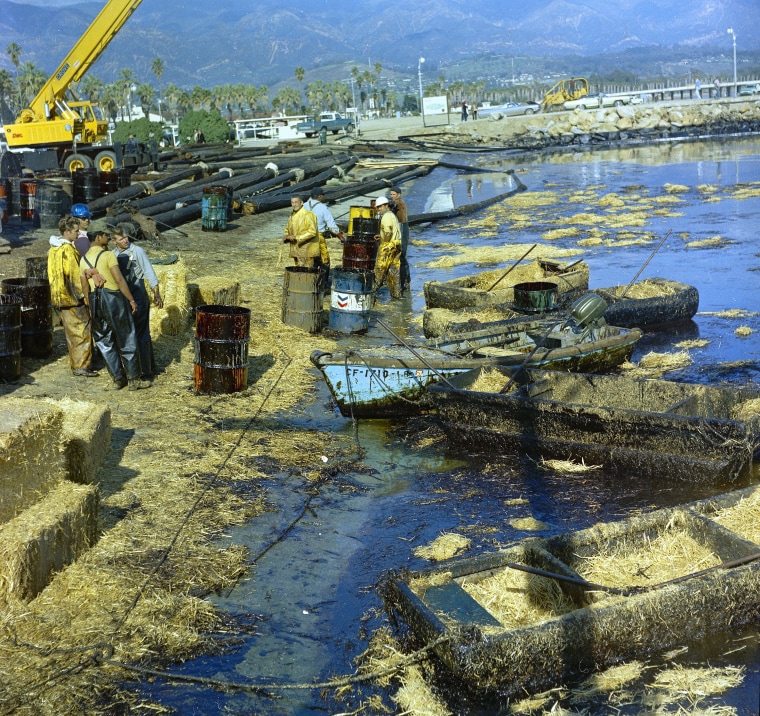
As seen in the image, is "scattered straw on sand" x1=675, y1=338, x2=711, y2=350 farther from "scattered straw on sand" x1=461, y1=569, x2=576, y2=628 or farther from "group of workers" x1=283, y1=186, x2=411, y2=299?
"scattered straw on sand" x1=461, y1=569, x2=576, y2=628

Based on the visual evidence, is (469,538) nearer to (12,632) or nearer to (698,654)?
(698,654)

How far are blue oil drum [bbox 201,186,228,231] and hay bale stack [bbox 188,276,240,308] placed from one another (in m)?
10.9

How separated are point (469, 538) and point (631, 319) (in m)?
8.41

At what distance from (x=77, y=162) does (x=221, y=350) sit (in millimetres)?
28071

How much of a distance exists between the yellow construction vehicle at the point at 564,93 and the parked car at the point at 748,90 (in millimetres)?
16703

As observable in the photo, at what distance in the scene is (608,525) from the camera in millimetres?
7691

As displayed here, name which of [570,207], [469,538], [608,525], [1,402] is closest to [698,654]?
[608,525]

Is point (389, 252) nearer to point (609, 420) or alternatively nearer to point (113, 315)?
point (113, 315)

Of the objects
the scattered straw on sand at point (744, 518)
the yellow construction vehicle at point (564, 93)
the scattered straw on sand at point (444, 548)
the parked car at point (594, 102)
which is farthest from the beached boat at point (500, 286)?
the yellow construction vehicle at point (564, 93)

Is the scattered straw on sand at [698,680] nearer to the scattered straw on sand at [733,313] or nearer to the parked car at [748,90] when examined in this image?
the scattered straw on sand at [733,313]

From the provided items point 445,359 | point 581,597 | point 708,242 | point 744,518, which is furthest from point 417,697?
point 708,242

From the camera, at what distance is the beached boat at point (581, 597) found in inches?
248

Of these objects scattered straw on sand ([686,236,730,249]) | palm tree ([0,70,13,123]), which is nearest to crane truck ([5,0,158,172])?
scattered straw on sand ([686,236,730,249])

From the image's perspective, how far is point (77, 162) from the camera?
37.2 meters
